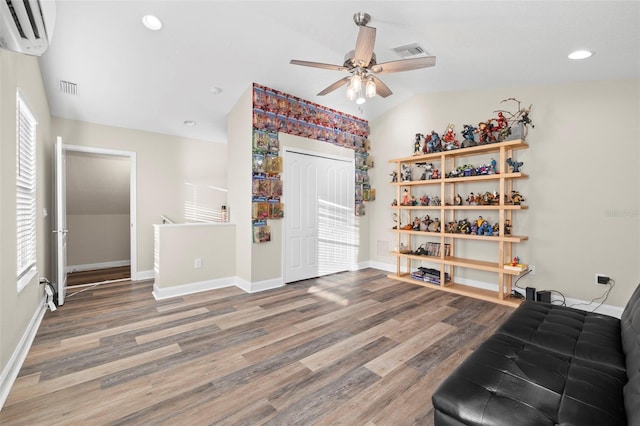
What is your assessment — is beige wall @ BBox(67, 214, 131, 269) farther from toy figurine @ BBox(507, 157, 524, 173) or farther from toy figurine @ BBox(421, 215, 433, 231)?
toy figurine @ BBox(507, 157, 524, 173)

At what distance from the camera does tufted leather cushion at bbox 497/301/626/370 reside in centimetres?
161

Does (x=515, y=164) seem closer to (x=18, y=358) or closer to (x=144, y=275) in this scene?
(x=18, y=358)

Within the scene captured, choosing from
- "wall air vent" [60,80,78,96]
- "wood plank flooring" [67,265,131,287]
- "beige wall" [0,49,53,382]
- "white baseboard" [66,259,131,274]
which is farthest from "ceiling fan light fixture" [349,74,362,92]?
"white baseboard" [66,259,131,274]

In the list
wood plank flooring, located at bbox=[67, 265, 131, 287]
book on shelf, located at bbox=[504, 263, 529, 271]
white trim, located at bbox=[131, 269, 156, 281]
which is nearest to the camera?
book on shelf, located at bbox=[504, 263, 529, 271]

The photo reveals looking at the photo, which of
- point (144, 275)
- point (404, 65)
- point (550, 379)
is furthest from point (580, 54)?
point (144, 275)

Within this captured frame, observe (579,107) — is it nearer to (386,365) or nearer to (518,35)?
(518,35)

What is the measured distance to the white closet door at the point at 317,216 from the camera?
4.50m

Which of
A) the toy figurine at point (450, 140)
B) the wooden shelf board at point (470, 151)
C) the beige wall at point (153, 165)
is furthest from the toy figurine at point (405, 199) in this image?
the beige wall at point (153, 165)

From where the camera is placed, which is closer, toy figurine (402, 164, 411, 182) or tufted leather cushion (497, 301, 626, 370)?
tufted leather cushion (497, 301, 626, 370)

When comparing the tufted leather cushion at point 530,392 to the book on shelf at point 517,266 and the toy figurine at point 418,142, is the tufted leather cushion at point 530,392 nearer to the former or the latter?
the book on shelf at point 517,266

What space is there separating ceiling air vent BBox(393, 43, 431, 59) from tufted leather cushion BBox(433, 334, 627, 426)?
3.00m

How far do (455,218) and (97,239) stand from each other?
670cm

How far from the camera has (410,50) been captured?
3180 mm

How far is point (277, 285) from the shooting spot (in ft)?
14.1
